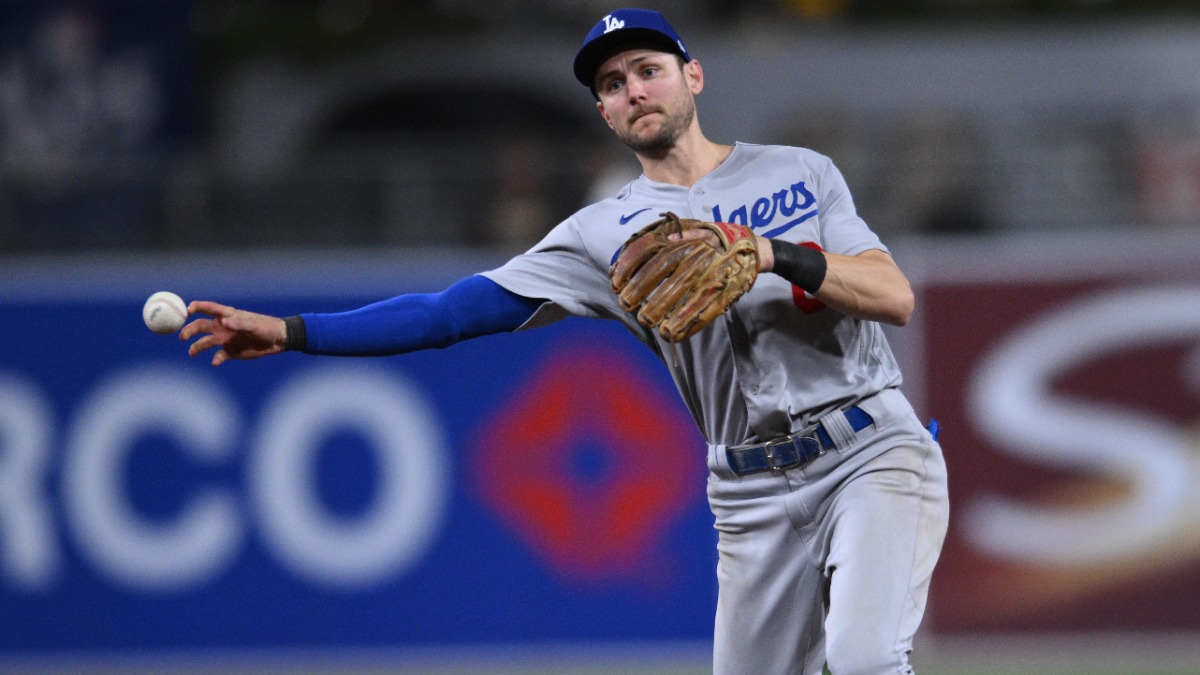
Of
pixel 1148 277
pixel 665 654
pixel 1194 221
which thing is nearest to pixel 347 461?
pixel 665 654

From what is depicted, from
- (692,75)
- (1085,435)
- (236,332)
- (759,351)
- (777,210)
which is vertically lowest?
(1085,435)

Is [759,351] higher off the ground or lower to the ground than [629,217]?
lower

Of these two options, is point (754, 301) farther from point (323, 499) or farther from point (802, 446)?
point (323, 499)

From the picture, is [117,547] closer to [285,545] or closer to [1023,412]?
[285,545]

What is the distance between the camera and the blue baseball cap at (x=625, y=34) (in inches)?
174

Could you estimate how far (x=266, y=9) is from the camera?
12992mm

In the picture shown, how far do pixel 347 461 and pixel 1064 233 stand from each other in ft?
15.8

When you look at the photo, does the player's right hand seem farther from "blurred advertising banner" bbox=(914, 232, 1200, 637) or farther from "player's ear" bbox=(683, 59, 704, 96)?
"blurred advertising banner" bbox=(914, 232, 1200, 637)

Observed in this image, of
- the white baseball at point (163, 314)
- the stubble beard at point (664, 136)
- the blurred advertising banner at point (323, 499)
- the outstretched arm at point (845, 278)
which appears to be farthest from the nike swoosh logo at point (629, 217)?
the blurred advertising banner at point (323, 499)

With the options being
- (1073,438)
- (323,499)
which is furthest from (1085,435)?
(323,499)

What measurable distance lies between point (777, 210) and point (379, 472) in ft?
14.9

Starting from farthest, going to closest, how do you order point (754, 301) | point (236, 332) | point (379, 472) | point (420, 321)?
1. point (379, 472)
2. point (420, 321)
3. point (754, 301)
4. point (236, 332)

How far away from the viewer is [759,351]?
14.5 feet

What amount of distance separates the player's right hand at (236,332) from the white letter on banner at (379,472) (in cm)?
422
